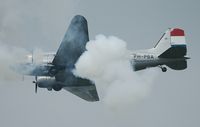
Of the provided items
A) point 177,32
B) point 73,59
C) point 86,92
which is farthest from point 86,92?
point 177,32

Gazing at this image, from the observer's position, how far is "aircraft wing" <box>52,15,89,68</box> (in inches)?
1366

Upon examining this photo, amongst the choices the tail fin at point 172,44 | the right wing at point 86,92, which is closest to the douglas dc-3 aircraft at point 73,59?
the tail fin at point 172,44

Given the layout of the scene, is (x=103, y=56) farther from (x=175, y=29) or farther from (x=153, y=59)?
(x=175, y=29)

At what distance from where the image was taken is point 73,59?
3575 centimetres

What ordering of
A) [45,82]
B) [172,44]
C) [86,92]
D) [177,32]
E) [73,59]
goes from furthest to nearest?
[86,92], [177,32], [172,44], [73,59], [45,82]

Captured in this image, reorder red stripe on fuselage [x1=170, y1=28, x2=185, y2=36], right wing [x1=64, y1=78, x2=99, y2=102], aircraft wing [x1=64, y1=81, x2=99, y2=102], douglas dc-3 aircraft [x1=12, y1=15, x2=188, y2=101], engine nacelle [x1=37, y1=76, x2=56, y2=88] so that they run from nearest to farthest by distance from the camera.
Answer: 1. douglas dc-3 aircraft [x1=12, y1=15, x2=188, y2=101]
2. engine nacelle [x1=37, y1=76, x2=56, y2=88]
3. red stripe on fuselage [x1=170, y1=28, x2=185, y2=36]
4. right wing [x1=64, y1=78, x2=99, y2=102]
5. aircraft wing [x1=64, y1=81, x2=99, y2=102]

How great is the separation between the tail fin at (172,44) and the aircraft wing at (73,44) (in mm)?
7892

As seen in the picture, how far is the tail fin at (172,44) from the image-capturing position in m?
34.8

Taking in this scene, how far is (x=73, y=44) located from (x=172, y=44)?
10.3 metres

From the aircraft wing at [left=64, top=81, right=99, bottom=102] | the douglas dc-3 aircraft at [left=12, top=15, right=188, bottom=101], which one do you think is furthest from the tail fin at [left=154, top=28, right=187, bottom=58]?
the aircraft wing at [left=64, top=81, right=99, bottom=102]

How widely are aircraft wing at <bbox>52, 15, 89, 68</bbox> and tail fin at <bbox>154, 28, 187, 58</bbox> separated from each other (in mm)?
7892

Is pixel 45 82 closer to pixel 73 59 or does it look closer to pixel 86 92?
pixel 73 59

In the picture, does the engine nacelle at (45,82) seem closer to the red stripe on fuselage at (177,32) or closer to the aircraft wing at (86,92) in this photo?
the aircraft wing at (86,92)

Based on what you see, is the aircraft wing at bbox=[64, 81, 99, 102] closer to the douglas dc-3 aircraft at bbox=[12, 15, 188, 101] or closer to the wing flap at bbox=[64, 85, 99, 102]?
the wing flap at bbox=[64, 85, 99, 102]
